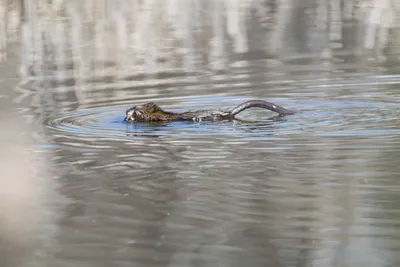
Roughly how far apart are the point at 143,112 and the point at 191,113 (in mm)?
512

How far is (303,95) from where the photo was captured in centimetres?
1170

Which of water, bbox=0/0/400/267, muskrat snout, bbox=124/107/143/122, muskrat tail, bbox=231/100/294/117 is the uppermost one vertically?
muskrat tail, bbox=231/100/294/117

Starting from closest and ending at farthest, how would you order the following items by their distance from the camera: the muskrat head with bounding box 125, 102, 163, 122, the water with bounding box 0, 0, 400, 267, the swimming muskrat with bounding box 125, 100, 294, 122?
the water with bounding box 0, 0, 400, 267 < the swimming muskrat with bounding box 125, 100, 294, 122 < the muskrat head with bounding box 125, 102, 163, 122

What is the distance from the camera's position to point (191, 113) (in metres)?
10.1

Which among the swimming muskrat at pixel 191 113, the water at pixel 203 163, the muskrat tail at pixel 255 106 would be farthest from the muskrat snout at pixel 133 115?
the muskrat tail at pixel 255 106

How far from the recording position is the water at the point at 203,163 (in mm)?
5789

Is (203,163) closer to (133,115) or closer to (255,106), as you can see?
(255,106)

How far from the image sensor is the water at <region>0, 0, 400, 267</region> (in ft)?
19.0

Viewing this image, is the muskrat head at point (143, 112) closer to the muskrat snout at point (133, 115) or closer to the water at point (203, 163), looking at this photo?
the muskrat snout at point (133, 115)

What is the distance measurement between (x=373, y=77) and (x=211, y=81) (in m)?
2.18

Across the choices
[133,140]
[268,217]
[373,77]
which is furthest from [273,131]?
[373,77]

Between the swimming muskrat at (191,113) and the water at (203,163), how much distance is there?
14cm

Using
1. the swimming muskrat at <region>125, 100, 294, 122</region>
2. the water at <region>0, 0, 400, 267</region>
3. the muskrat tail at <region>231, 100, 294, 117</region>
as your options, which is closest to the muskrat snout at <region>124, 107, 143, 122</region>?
the swimming muskrat at <region>125, 100, 294, 122</region>

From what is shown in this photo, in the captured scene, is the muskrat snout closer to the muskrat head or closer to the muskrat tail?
the muskrat head
